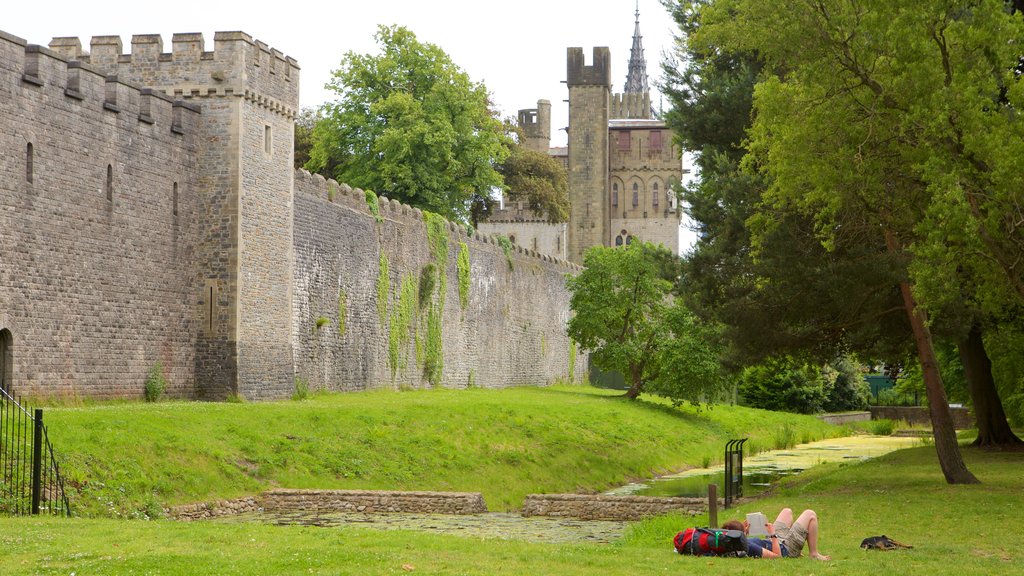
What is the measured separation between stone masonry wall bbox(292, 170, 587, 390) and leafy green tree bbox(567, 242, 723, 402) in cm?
304

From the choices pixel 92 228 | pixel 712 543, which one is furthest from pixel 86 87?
pixel 712 543

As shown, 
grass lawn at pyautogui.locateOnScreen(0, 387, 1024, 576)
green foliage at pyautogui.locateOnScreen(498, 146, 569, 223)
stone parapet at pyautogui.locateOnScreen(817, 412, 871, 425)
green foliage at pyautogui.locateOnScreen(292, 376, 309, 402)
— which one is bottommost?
stone parapet at pyautogui.locateOnScreen(817, 412, 871, 425)

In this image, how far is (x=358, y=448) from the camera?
24016mm

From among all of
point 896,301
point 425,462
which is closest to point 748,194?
point 896,301

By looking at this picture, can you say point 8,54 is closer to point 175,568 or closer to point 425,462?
point 425,462

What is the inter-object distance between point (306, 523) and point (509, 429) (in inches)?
474

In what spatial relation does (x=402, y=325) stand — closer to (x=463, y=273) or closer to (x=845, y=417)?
(x=463, y=273)

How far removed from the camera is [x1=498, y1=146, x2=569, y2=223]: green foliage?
70.4m

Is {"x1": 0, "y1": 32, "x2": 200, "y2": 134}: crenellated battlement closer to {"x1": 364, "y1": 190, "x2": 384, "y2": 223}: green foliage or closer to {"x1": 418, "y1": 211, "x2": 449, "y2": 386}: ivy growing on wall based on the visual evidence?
{"x1": 364, "y1": 190, "x2": 384, "y2": 223}: green foliage

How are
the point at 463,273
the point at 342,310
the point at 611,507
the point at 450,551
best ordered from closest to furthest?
the point at 450,551, the point at 611,507, the point at 342,310, the point at 463,273

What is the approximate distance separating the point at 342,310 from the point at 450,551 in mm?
22075

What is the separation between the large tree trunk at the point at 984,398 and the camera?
2998cm

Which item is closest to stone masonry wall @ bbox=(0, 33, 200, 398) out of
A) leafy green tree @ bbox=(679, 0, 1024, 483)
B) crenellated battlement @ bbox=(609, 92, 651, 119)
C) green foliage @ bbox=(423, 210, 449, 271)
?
leafy green tree @ bbox=(679, 0, 1024, 483)

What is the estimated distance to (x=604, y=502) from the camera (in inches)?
813
